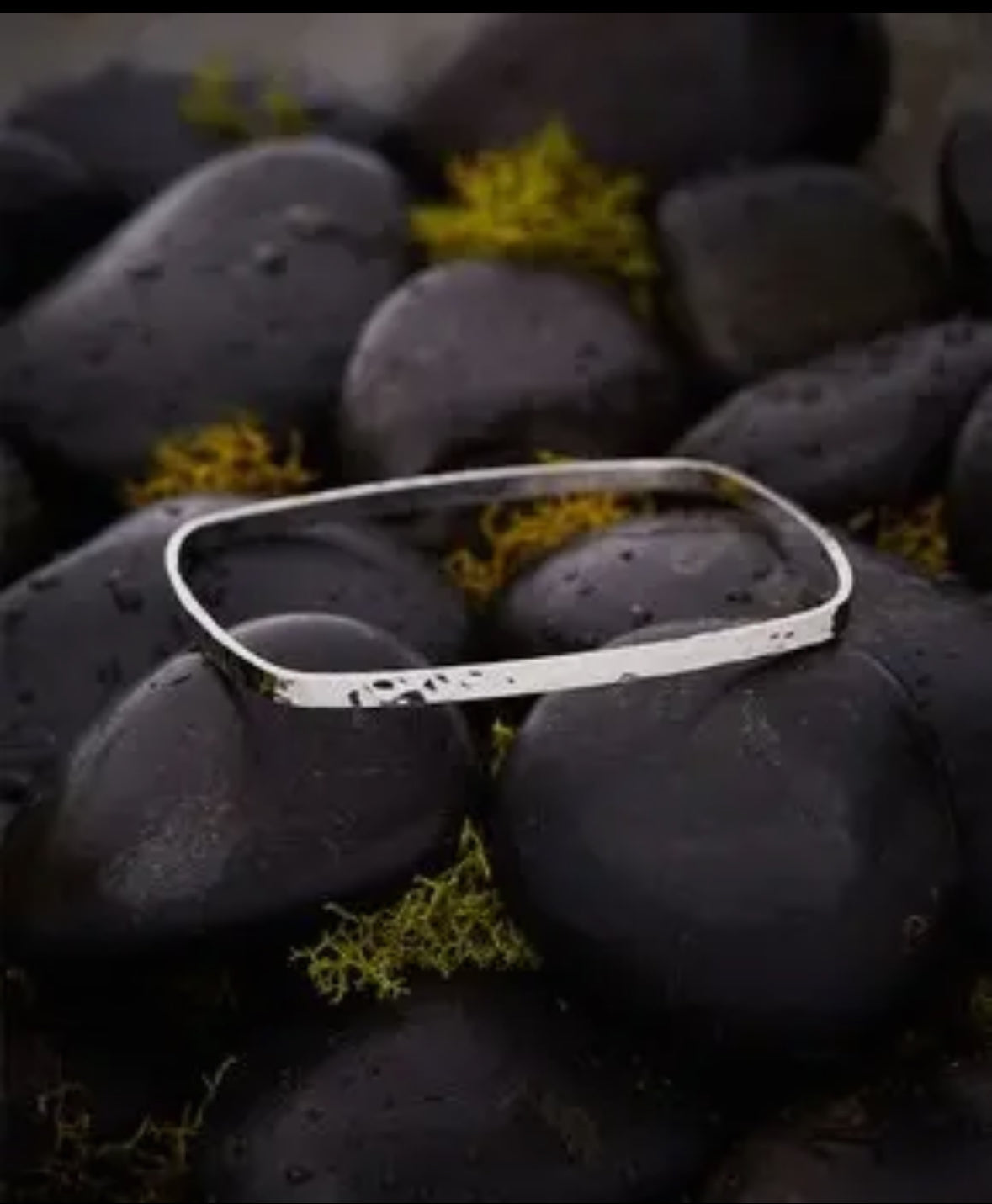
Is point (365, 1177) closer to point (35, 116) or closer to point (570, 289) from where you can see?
point (570, 289)

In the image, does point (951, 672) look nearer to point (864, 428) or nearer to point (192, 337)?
point (864, 428)

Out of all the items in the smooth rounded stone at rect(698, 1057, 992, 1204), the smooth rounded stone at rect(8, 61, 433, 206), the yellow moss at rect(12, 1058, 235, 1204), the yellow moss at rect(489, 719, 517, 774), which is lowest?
the yellow moss at rect(12, 1058, 235, 1204)

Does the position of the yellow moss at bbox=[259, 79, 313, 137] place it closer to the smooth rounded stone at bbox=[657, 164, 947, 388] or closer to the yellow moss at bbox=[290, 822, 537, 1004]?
the smooth rounded stone at bbox=[657, 164, 947, 388]

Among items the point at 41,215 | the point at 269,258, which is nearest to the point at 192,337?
the point at 269,258

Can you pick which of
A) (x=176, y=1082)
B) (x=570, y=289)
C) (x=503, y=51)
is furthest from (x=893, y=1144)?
(x=503, y=51)

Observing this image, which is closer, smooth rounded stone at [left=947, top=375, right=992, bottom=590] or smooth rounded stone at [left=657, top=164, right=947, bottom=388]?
smooth rounded stone at [left=947, top=375, right=992, bottom=590]

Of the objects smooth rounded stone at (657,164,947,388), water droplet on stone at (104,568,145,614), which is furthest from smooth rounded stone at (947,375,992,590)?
water droplet on stone at (104,568,145,614)
